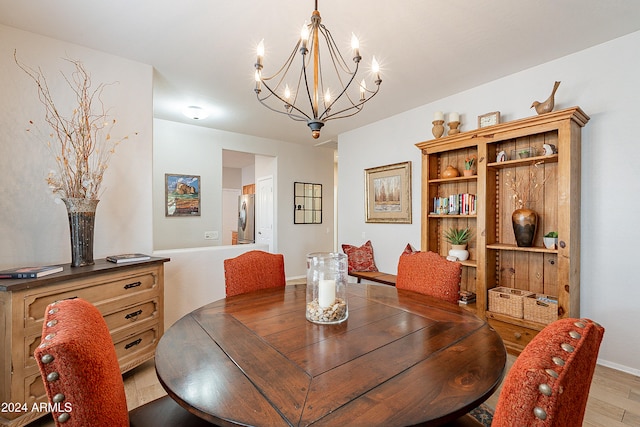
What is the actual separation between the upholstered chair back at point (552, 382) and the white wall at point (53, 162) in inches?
117

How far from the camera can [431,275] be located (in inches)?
76.9

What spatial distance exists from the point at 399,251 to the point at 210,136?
3.61 metres

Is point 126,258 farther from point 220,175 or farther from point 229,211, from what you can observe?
point 229,211

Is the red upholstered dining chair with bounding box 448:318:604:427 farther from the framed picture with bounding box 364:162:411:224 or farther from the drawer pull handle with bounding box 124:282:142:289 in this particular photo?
the framed picture with bounding box 364:162:411:224

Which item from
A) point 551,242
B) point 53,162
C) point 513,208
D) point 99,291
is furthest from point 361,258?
point 53,162

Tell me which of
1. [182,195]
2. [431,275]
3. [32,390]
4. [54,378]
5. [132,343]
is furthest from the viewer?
[182,195]

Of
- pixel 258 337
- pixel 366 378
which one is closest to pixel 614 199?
pixel 366 378

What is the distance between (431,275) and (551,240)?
4.67 ft

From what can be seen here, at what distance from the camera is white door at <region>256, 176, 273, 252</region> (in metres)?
5.79

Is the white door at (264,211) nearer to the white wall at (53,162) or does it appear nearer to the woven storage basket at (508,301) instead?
the white wall at (53,162)

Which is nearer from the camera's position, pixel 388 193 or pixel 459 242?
pixel 459 242

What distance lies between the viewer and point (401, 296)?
1812 millimetres

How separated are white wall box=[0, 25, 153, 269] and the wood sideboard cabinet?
422mm

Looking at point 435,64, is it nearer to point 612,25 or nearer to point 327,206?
point 612,25
